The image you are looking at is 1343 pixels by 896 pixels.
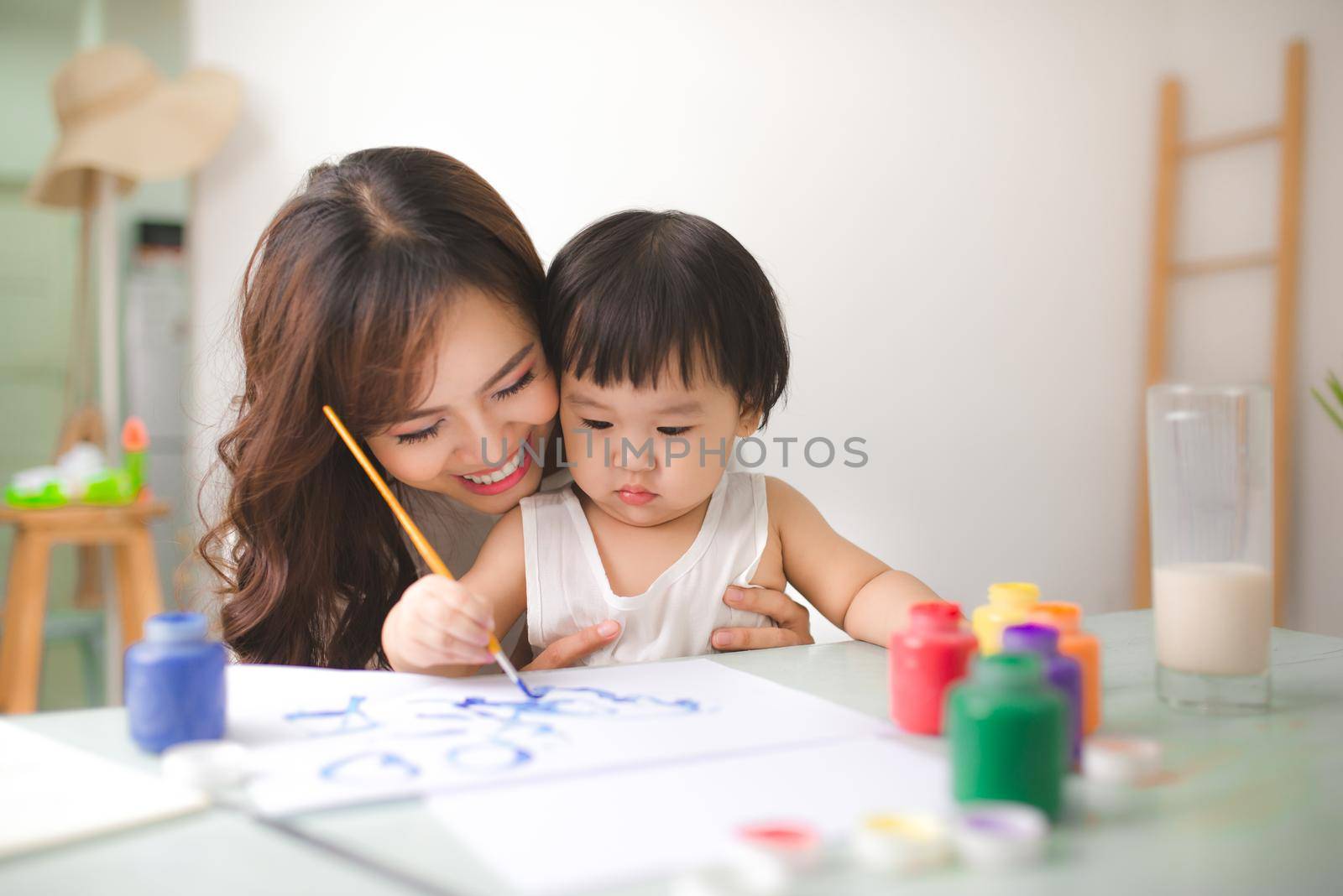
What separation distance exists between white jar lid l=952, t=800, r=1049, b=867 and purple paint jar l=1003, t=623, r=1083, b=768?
0.11m

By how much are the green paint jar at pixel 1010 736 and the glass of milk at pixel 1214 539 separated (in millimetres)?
269

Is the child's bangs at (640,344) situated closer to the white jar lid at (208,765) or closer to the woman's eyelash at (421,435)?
the woman's eyelash at (421,435)

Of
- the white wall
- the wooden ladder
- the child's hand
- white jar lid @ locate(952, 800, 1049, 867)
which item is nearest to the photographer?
white jar lid @ locate(952, 800, 1049, 867)

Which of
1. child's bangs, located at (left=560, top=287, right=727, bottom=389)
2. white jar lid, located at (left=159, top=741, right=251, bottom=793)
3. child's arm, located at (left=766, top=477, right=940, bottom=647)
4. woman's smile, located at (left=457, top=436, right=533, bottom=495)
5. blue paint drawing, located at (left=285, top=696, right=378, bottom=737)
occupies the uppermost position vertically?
child's bangs, located at (left=560, top=287, right=727, bottom=389)

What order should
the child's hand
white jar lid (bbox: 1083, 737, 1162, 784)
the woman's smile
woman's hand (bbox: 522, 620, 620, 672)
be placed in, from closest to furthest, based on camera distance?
white jar lid (bbox: 1083, 737, 1162, 784) < the child's hand < woman's hand (bbox: 522, 620, 620, 672) < the woman's smile

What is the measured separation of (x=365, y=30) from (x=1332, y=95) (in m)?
2.34

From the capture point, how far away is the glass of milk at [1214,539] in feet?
2.42

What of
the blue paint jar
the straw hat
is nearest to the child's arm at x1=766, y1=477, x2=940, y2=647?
the blue paint jar

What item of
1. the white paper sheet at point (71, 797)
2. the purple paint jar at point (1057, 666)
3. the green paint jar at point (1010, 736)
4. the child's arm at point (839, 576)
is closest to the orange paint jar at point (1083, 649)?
the purple paint jar at point (1057, 666)

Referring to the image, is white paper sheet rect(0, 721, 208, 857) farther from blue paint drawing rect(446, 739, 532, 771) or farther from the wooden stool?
the wooden stool

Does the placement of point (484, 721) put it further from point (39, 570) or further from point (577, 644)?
point (39, 570)

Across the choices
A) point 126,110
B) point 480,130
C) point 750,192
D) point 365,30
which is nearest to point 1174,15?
point 750,192

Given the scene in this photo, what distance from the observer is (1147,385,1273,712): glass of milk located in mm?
739

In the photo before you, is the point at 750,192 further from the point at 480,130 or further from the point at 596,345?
the point at 596,345
